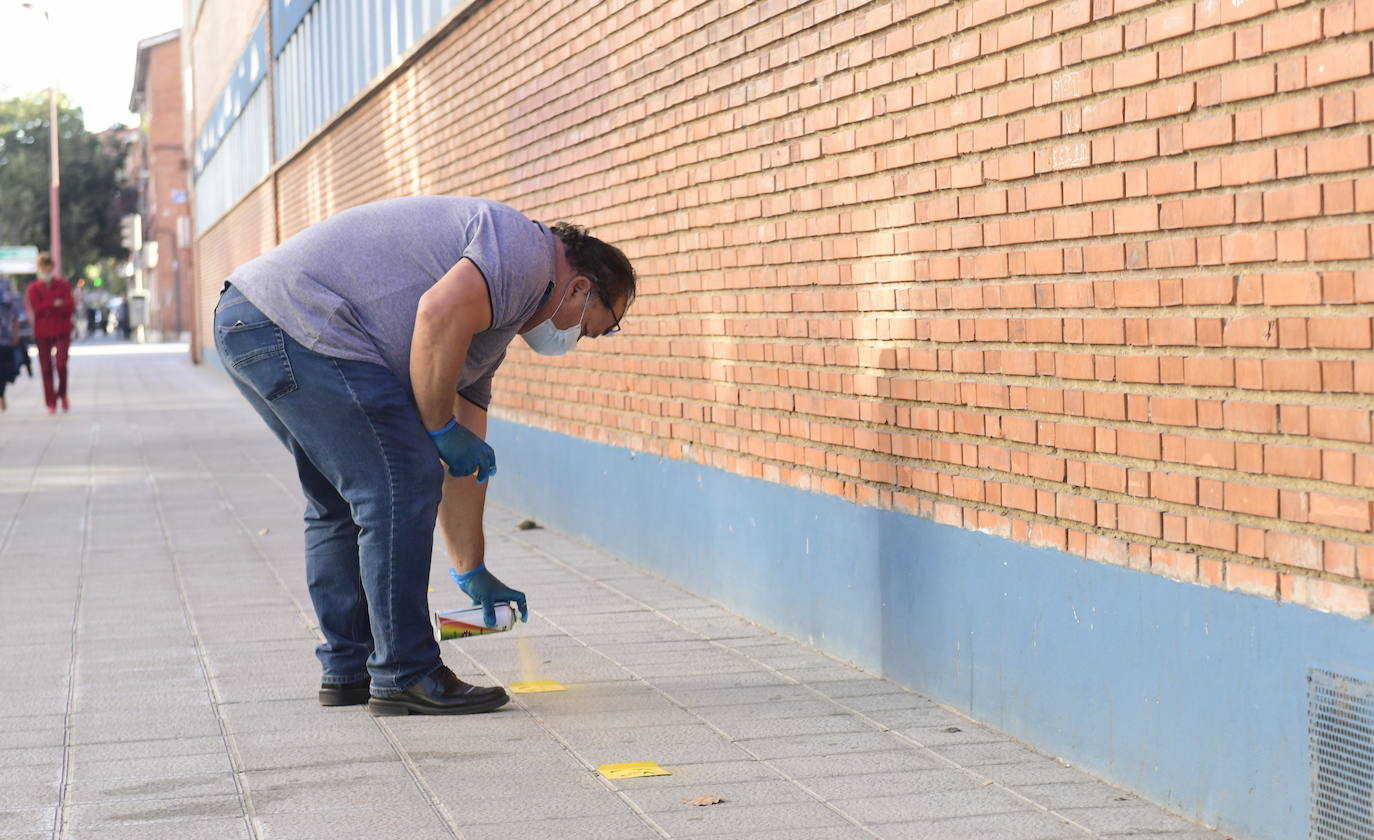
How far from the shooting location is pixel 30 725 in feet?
16.9

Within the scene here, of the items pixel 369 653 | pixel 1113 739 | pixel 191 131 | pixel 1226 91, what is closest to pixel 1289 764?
pixel 1113 739

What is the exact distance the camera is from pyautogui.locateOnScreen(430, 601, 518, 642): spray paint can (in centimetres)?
531

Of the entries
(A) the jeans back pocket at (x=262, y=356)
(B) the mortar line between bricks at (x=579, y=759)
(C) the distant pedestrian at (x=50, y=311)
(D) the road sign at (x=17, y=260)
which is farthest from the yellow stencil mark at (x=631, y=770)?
(D) the road sign at (x=17, y=260)

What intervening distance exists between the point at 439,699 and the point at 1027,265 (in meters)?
2.01

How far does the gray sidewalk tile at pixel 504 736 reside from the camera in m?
4.11

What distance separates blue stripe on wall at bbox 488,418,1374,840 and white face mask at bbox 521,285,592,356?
114cm

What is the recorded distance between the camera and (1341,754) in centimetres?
349

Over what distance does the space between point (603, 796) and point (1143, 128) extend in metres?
1.95

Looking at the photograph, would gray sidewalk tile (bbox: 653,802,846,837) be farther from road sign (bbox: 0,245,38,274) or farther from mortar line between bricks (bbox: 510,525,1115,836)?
road sign (bbox: 0,245,38,274)

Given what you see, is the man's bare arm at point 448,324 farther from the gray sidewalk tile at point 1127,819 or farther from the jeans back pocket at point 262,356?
the gray sidewalk tile at point 1127,819

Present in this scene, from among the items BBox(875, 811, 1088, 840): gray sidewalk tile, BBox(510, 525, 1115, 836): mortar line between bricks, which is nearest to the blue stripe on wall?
BBox(510, 525, 1115, 836): mortar line between bricks

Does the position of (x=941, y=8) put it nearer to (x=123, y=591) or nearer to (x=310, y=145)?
(x=123, y=591)

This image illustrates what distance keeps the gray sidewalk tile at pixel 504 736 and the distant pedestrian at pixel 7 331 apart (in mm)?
12988

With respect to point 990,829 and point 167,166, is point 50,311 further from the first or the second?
point 167,166
